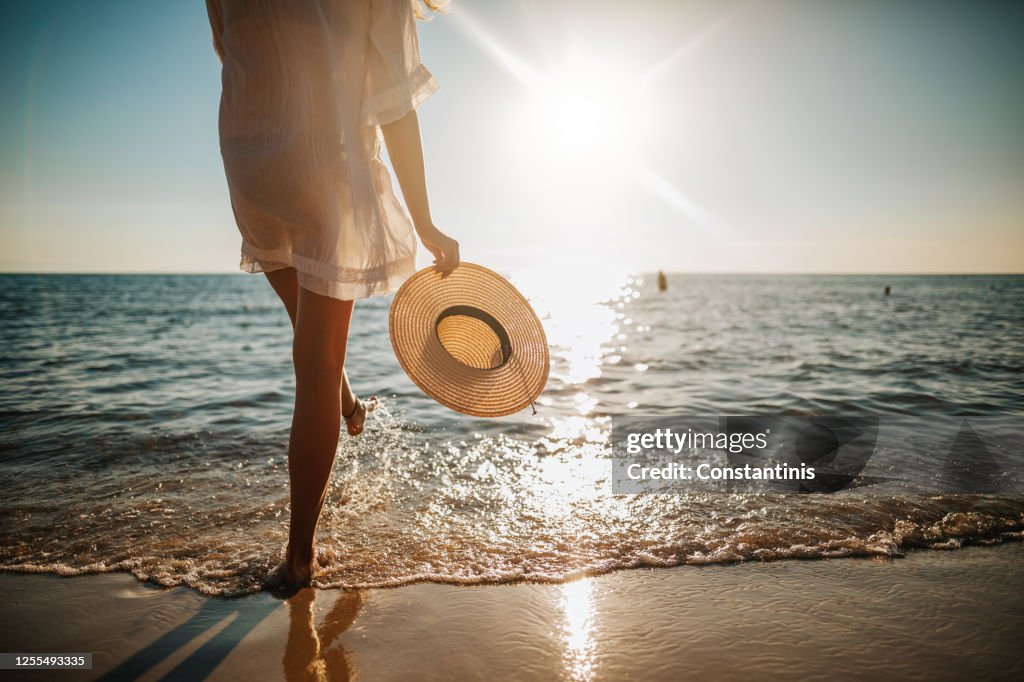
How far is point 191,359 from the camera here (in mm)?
8938

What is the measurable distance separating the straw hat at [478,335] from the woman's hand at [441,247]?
318 mm

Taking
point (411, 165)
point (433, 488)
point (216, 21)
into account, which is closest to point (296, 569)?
→ point (433, 488)

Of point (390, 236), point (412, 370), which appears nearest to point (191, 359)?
point (412, 370)

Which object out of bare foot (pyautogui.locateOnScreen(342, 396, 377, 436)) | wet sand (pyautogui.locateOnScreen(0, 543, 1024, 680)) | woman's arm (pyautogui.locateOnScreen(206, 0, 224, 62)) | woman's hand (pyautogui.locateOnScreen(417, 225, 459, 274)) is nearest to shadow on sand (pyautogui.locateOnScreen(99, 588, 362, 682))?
wet sand (pyautogui.locateOnScreen(0, 543, 1024, 680))

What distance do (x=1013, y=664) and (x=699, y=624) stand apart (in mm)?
810

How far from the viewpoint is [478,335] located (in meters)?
2.46

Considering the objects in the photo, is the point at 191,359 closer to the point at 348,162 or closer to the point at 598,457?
the point at 598,457

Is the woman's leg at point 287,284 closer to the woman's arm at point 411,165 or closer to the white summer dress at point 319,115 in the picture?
the white summer dress at point 319,115

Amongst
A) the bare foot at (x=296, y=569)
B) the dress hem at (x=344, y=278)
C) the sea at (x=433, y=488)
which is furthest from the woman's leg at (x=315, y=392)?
the sea at (x=433, y=488)

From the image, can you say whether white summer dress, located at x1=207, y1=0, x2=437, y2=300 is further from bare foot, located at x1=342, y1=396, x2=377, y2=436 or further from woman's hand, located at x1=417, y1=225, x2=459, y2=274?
bare foot, located at x1=342, y1=396, x2=377, y2=436

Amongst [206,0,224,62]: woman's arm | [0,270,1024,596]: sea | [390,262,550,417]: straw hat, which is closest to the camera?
[206,0,224,62]: woman's arm

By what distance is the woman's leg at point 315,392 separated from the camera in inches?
67.2

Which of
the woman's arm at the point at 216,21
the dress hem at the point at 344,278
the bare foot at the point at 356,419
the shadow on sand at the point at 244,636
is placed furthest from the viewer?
the bare foot at the point at 356,419

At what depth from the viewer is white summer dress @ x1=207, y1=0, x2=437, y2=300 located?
62.3 inches
